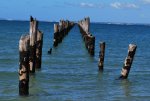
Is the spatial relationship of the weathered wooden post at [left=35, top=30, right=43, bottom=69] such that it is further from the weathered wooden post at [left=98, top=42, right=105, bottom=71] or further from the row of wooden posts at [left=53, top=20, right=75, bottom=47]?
the row of wooden posts at [left=53, top=20, right=75, bottom=47]

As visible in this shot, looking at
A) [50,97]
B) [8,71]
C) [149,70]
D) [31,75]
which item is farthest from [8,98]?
[149,70]

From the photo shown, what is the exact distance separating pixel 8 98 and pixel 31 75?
4.50 m

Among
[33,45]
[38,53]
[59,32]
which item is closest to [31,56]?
[33,45]

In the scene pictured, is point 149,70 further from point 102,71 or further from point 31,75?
point 31,75

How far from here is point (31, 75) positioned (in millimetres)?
19828

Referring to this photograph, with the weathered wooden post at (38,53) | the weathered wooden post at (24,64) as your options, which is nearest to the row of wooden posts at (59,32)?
the weathered wooden post at (38,53)

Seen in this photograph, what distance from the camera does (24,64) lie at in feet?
49.4

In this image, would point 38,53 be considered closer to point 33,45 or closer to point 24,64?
point 33,45

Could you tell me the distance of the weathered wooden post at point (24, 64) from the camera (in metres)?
14.8

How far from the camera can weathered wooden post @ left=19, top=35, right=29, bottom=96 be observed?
14820 millimetres

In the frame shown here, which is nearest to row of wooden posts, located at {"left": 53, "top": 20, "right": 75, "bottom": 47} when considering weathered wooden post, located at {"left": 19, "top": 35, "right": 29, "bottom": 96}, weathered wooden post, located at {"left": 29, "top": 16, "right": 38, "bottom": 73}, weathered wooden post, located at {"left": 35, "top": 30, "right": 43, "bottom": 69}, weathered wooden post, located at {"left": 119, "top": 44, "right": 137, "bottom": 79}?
weathered wooden post, located at {"left": 35, "top": 30, "right": 43, "bottom": 69}

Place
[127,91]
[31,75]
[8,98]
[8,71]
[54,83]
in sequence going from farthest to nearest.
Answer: [8,71] < [31,75] < [54,83] < [127,91] < [8,98]

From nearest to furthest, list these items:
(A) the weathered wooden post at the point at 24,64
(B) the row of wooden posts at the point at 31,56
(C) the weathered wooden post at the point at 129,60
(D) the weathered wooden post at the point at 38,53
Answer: (A) the weathered wooden post at the point at 24,64 < (B) the row of wooden posts at the point at 31,56 < (C) the weathered wooden post at the point at 129,60 < (D) the weathered wooden post at the point at 38,53

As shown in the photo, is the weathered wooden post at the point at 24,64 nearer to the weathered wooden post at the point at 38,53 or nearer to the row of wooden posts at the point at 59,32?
the weathered wooden post at the point at 38,53
